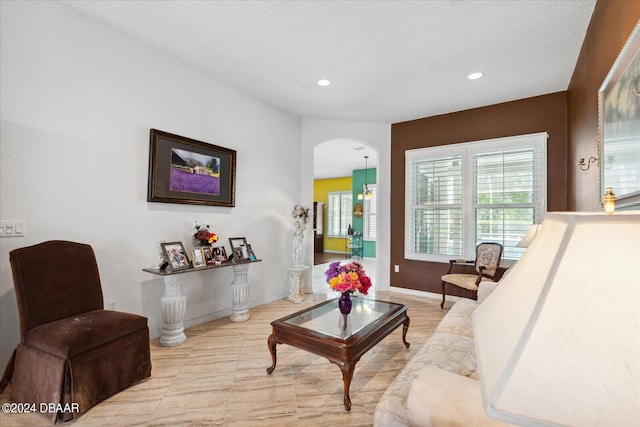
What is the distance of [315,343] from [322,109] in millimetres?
3482

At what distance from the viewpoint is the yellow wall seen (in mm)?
10820

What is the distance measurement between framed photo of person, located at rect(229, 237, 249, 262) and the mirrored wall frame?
3.30m

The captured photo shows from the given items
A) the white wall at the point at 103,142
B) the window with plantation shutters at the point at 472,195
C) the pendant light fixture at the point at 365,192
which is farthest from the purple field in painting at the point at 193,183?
the pendant light fixture at the point at 365,192

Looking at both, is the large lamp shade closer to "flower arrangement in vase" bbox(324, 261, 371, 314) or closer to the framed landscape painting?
"flower arrangement in vase" bbox(324, 261, 371, 314)

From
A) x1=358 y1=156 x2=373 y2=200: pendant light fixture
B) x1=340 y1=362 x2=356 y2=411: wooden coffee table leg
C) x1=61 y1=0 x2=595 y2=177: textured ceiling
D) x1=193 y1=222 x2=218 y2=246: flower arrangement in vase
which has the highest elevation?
x1=61 y1=0 x2=595 y2=177: textured ceiling

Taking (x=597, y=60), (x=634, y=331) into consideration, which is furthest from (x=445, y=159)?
(x=634, y=331)

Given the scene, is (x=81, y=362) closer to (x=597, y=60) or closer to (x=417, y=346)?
(x=417, y=346)

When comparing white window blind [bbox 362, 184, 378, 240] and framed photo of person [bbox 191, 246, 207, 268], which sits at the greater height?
white window blind [bbox 362, 184, 378, 240]

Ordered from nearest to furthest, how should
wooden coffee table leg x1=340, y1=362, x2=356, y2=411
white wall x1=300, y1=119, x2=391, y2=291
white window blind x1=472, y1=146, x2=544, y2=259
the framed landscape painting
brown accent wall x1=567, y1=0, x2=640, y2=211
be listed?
brown accent wall x1=567, y1=0, x2=640, y2=211, wooden coffee table leg x1=340, y1=362, x2=356, y2=411, the framed landscape painting, white window blind x1=472, y1=146, x2=544, y2=259, white wall x1=300, y1=119, x2=391, y2=291

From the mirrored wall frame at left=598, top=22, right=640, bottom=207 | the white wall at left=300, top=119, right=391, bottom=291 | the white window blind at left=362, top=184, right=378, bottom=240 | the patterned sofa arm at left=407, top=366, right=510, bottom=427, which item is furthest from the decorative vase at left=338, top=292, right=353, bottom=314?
the white window blind at left=362, top=184, right=378, bottom=240

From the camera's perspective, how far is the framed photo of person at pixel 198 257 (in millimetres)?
3153

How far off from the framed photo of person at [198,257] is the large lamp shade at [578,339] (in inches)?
121

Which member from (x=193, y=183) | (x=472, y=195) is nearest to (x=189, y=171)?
(x=193, y=183)

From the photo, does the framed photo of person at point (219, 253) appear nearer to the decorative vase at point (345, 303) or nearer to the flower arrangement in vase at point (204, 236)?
the flower arrangement in vase at point (204, 236)
